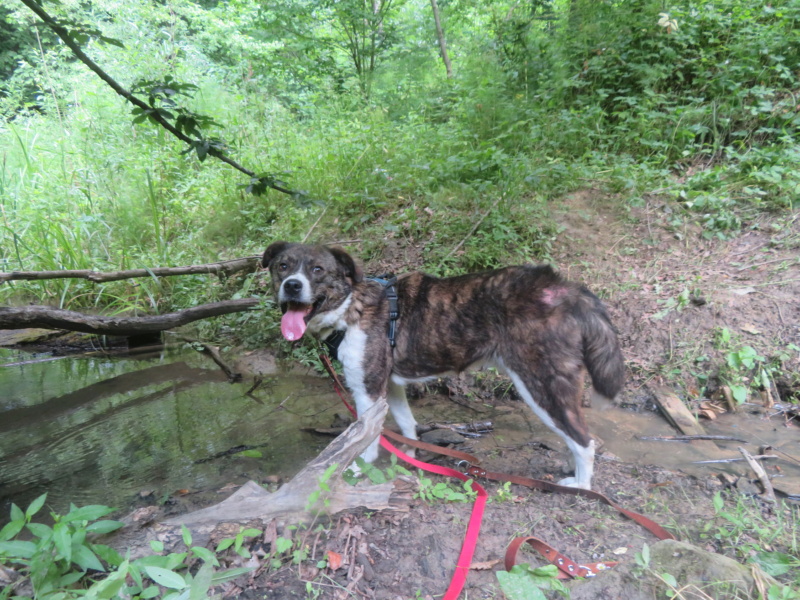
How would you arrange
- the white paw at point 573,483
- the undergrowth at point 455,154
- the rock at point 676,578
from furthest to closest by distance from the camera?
the undergrowth at point 455,154 → the white paw at point 573,483 → the rock at point 676,578

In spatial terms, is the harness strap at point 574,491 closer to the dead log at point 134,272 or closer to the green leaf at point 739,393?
the green leaf at point 739,393

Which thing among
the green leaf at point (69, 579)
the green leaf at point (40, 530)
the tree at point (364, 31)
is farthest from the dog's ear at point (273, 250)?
the tree at point (364, 31)

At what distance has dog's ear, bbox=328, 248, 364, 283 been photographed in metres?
3.41

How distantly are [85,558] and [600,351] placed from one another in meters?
2.91

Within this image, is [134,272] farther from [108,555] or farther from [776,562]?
[776,562]

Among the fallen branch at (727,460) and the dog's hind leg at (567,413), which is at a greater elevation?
the dog's hind leg at (567,413)

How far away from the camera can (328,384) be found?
4641 mm

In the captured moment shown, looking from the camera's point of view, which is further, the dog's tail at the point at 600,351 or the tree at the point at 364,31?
the tree at the point at 364,31

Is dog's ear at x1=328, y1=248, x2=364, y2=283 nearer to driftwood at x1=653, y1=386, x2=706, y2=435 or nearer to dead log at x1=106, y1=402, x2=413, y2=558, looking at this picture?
dead log at x1=106, y1=402, x2=413, y2=558

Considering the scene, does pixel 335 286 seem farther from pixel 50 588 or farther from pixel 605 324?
pixel 50 588

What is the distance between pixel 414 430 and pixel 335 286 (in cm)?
131

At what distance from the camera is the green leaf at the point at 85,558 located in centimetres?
169

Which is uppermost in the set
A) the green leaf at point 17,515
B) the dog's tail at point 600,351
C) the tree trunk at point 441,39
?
the tree trunk at point 441,39

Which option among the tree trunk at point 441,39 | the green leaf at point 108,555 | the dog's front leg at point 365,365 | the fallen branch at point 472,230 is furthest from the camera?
the tree trunk at point 441,39
